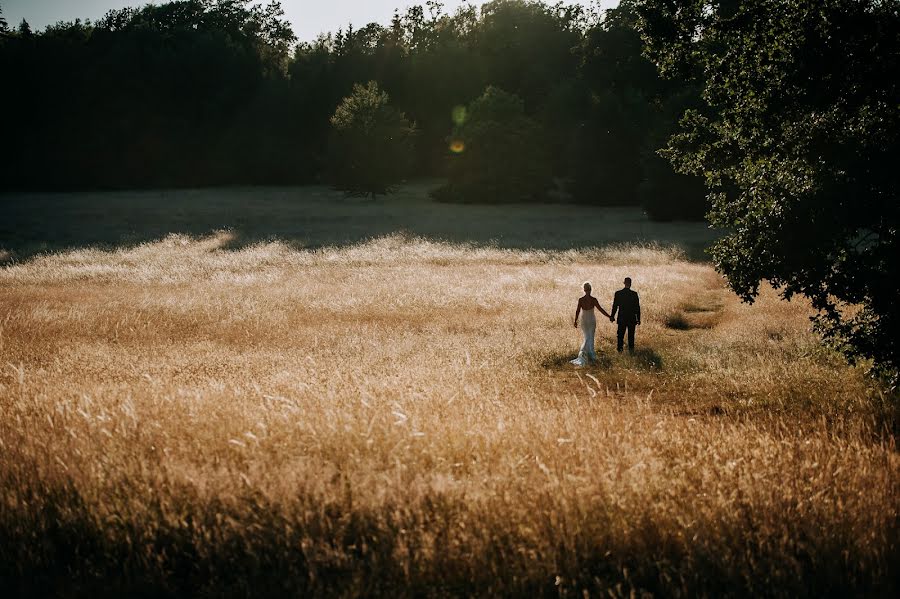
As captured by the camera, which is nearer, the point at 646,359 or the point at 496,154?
the point at 646,359

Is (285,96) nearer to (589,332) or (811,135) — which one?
(589,332)

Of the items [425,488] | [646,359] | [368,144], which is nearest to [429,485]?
[425,488]

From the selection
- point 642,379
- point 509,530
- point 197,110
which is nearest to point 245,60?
point 197,110

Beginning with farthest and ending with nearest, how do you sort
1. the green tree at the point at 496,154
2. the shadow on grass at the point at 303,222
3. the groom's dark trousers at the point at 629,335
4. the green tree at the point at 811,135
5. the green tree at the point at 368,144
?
1. the green tree at the point at 496,154
2. the green tree at the point at 368,144
3. the shadow on grass at the point at 303,222
4. the groom's dark trousers at the point at 629,335
5. the green tree at the point at 811,135

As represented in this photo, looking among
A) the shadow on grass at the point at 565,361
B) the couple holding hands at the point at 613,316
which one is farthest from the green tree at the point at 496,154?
the shadow on grass at the point at 565,361

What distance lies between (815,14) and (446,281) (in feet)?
53.0

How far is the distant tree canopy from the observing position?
201 feet

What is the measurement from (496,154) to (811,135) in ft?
170

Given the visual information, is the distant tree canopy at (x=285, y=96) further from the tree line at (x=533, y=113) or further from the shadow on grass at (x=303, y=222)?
the shadow on grass at (x=303, y=222)

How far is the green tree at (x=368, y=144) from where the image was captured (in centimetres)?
5772

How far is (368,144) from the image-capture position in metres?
57.7

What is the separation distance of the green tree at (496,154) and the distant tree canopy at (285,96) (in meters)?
0.61

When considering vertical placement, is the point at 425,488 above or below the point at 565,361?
above

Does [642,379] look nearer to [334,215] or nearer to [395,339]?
[395,339]
